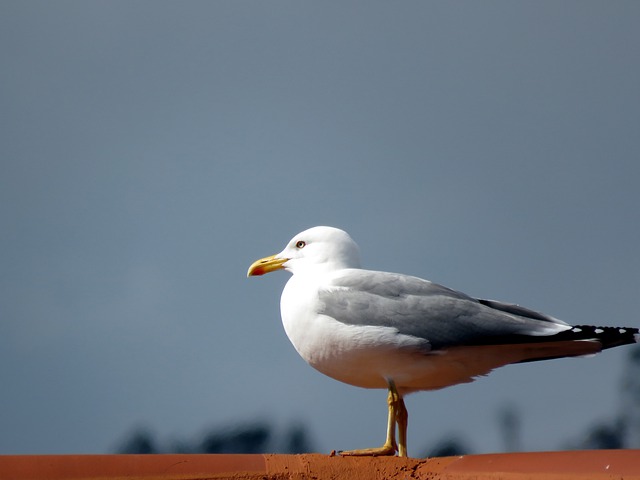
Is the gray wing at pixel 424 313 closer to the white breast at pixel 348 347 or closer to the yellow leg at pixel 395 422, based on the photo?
the white breast at pixel 348 347

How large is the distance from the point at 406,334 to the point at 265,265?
110 cm

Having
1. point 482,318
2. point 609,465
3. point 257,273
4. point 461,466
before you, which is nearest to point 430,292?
point 482,318

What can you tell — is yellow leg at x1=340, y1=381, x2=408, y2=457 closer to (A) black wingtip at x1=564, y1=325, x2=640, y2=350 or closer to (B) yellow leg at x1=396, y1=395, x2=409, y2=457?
(B) yellow leg at x1=396, y1=395, x2=409, y2=457

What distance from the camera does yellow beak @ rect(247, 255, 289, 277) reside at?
4.82 meters

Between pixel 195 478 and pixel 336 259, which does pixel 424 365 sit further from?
pixel 195 478

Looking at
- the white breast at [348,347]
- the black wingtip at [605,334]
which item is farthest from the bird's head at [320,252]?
the black wingtip at [605,334]

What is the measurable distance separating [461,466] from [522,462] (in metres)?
0.21

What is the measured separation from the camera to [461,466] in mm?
2826

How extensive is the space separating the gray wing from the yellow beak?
23.2 inches

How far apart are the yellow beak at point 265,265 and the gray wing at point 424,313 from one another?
1.94 ft

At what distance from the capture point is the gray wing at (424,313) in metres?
4.10

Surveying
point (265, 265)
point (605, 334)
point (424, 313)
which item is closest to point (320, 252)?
point (265, 265)

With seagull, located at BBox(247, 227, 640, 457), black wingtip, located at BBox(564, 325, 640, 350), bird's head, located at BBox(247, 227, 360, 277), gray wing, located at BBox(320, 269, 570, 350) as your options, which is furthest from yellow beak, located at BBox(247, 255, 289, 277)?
black wingtip, located at BBox(564, 325, 640, 350)

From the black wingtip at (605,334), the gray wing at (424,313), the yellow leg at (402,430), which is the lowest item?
the yellow leg at (402,430)
